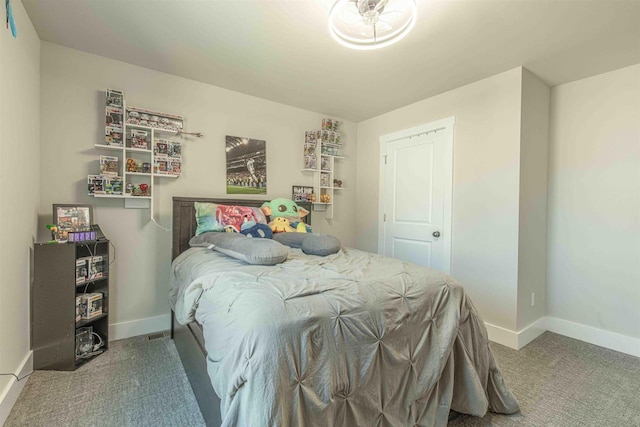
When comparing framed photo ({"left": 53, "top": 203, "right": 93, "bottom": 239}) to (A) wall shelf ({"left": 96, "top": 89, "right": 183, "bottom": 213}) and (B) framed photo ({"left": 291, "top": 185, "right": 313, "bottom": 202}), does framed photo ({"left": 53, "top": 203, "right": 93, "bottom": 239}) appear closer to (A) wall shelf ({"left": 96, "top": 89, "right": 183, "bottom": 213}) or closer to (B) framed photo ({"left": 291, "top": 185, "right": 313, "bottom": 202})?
(A) wall shelf ({"left": 96, "top": 89, "right": 183, "bottom": 213})

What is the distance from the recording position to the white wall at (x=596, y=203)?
2.47m

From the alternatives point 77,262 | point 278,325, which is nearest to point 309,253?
point 278,325

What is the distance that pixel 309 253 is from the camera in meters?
2.26

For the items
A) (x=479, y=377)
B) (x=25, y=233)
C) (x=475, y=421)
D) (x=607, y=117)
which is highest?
(x=607, y=117)

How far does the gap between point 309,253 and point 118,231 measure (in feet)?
5.48

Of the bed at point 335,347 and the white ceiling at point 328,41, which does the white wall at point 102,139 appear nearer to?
the white ceiling at point 328,41

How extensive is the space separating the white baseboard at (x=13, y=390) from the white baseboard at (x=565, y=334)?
3.39 metres

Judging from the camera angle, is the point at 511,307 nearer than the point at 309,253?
No

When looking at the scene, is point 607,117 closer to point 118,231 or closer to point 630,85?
point 630,85

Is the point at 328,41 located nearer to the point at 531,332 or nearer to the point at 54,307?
the point at 54,307

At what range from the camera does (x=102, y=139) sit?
2.44 metres

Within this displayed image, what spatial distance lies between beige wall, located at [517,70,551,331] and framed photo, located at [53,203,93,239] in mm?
3475

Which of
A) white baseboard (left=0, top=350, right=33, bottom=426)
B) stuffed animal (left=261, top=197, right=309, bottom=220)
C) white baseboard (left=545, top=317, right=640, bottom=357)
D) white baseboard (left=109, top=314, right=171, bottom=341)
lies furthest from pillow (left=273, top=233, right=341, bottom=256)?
white baseboard (left=545, top=317, right=640, bottom=357)

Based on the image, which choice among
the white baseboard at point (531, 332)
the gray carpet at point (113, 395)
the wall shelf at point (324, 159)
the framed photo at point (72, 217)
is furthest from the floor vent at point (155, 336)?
the white baseboard at point (531, 332)
